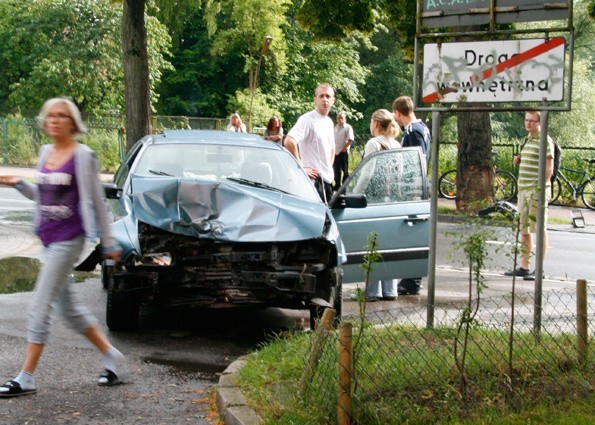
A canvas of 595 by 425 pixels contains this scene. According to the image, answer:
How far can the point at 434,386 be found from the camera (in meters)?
5.95

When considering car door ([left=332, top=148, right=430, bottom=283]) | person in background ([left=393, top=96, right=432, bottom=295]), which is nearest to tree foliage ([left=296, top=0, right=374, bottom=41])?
→ person in background ([left=393, top=96, right=432, bottom=295])

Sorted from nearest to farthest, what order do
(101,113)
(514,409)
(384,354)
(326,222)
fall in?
(514,409) < (384,354) < (326,222) < (101,113)

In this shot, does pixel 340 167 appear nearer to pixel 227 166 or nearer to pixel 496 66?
pixel 227 166

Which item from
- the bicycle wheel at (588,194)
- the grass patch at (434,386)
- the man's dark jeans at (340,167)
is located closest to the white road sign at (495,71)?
the grass patch at (434,386)

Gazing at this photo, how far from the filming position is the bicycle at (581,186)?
23909mm

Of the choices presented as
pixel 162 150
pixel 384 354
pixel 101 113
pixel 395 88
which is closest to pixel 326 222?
pixel 162 150

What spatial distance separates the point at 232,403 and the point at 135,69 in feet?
44.5

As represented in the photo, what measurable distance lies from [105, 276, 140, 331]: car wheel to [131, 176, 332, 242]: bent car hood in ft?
2.07

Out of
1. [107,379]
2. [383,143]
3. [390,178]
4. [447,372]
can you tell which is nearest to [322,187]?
[383,143]

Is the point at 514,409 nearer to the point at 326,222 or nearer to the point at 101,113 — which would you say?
the point at 326,222

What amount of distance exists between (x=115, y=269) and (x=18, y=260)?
5.14 metres

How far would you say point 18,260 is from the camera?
12883 mm

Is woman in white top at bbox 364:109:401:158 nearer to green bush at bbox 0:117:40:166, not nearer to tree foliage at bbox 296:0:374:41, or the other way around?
tree foliage at bbox 296:0:374:41

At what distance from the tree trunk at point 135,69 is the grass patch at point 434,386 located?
12931mm
